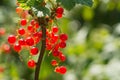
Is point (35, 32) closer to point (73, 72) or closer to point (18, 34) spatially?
point (18, 34)

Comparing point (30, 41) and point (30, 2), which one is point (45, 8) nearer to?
point (30, 2)

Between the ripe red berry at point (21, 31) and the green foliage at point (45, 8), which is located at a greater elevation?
the ripe red berry at point (21, 31)

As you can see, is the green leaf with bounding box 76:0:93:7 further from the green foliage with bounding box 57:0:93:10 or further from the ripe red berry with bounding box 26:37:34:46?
the ripe red berry with bounding box 26:37:34:46

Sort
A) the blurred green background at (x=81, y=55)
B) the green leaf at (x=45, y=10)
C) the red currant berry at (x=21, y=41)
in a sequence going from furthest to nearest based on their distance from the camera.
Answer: the blurred green background at (x=81, y=55) → the red currant berry at (x=21, y=41) → the green leaf at (x=45, y=10)

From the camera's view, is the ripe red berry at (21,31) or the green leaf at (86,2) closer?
the green leaf at (86,2)

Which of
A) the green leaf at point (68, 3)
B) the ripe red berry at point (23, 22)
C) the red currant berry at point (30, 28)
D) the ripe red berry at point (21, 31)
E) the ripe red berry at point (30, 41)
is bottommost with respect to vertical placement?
the ripe red berry at point (30, 41)

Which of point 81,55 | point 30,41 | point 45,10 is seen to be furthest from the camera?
point 81,55

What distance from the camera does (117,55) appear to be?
194 inches

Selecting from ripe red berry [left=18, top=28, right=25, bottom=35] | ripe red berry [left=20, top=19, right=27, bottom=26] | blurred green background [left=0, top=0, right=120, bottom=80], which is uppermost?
blurred green background [left=0, top=0, right=120, bottom=80]

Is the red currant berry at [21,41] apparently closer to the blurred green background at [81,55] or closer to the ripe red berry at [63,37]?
the ripe red berry at [63,37]

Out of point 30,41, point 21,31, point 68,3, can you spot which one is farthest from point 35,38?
point 68,3

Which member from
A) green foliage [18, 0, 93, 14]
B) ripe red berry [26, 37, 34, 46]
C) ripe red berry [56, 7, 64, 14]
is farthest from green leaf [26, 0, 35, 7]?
ripe red berry [26, 37, 34, 46]

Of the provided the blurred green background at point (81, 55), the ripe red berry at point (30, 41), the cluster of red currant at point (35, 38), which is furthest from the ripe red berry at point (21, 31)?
the blurred green background at point (81, 55)

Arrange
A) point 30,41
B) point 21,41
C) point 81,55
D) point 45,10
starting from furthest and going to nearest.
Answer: point 81,55
point 21,41
point 30,41
point 45,10
